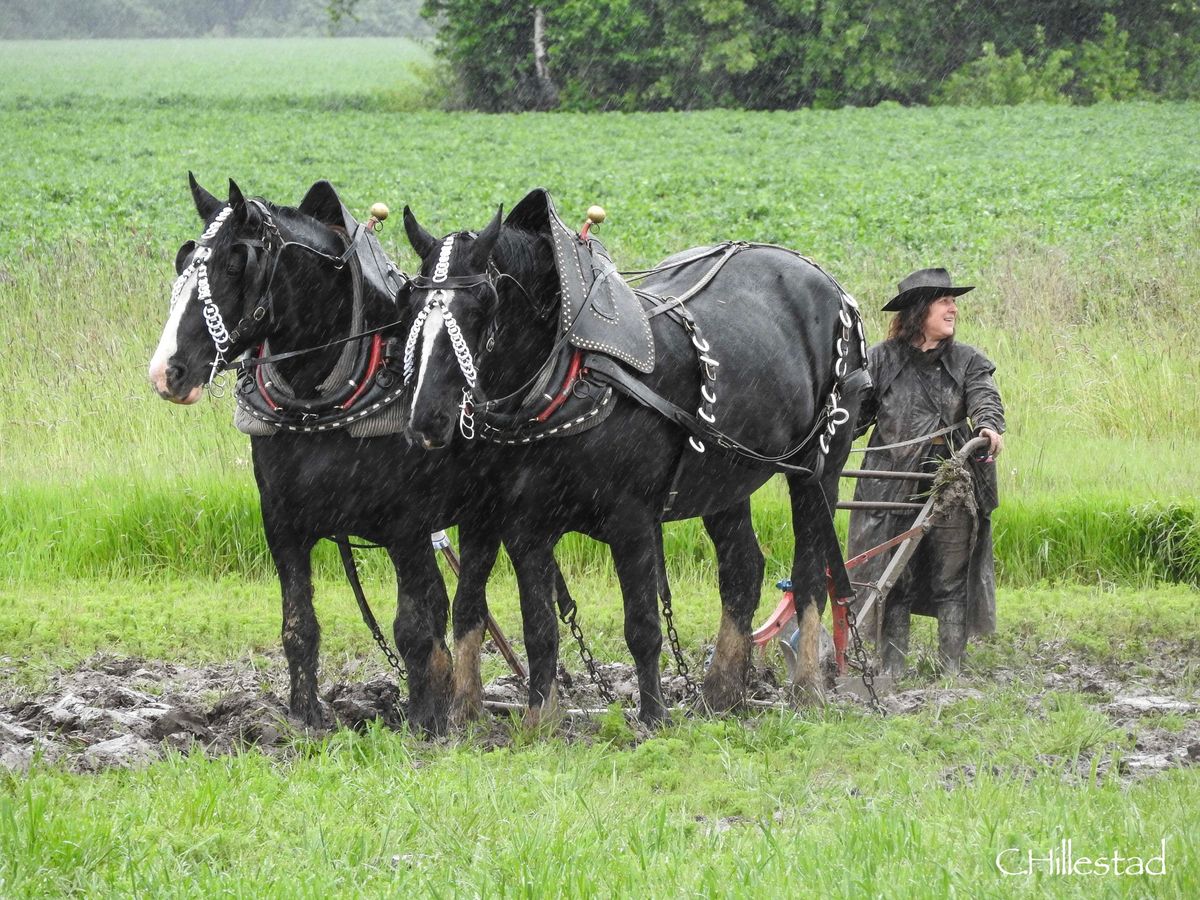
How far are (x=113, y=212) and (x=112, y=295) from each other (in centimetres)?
870

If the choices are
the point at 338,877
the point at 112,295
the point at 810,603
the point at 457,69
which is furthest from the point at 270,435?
the point at 457,69

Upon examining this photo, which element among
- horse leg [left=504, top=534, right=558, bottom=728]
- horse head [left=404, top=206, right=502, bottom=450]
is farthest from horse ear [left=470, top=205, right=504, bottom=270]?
horse leg [left=504, top=534, right=558, bottom=728]

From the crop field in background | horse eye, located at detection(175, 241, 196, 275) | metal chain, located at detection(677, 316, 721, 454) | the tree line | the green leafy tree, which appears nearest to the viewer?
the crop field in background

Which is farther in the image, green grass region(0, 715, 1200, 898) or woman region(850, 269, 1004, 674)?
woman region(850, 269, 1004, 674)

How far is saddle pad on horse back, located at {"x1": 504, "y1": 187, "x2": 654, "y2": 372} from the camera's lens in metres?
5.22

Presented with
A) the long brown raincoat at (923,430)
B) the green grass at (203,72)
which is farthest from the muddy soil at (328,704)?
the green grass at (203,72)

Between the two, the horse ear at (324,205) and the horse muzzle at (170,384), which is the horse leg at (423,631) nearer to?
the horse muzzle at (170,384)

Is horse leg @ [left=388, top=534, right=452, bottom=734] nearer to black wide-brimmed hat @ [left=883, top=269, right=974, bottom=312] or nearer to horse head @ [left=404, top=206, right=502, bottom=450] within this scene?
horse head @ [left=404, top=206, right=502, bottom=450]

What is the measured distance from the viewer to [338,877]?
3744 millimetres

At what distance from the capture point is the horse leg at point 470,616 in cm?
568

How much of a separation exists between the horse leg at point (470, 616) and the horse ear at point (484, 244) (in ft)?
4.00

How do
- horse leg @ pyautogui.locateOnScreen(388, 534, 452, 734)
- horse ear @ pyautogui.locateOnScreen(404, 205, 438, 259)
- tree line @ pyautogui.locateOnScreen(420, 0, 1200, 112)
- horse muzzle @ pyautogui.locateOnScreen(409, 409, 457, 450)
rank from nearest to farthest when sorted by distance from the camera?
horse muzzle @ pyautogui.locateOnScreen(409, 409, 457, 450)
horse ear @ pyautogui.locateOnScreen(404, 205, 438, 259)
horse leg @ pyautogui.locateOnScreen(388, 534, 452, 734)
tree line @ pyautogui.locateOnScreen(420, 0, 1200, 112)

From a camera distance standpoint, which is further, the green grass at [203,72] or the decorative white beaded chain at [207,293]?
the green grass at [203,72]

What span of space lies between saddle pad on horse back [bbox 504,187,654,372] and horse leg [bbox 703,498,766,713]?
51.0 inches
